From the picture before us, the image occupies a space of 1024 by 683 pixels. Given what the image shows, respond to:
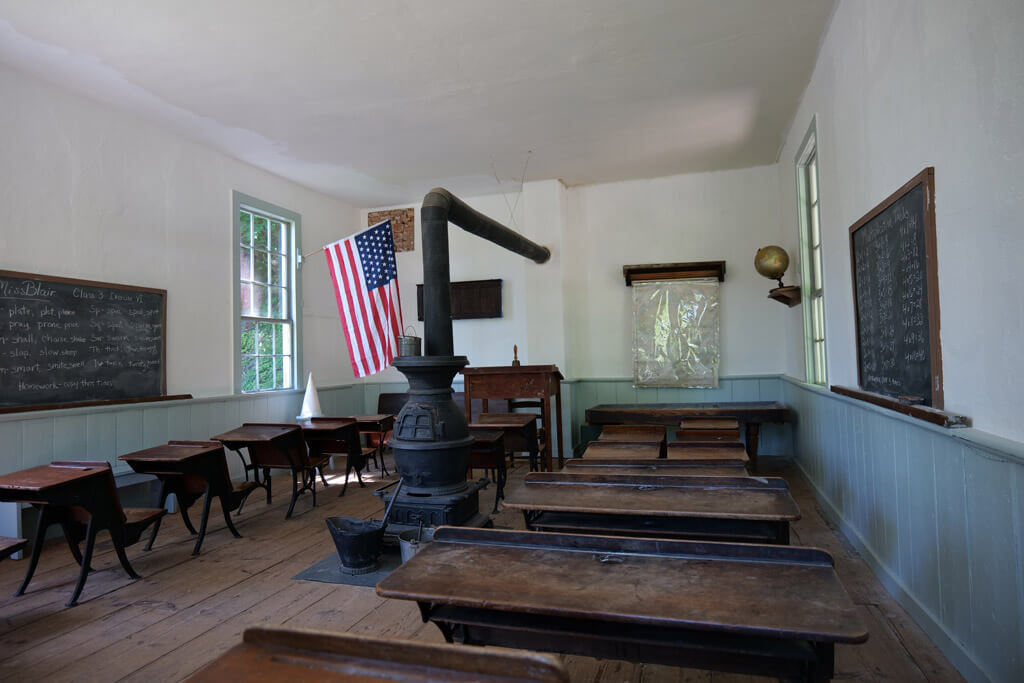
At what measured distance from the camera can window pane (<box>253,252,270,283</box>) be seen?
661 cm

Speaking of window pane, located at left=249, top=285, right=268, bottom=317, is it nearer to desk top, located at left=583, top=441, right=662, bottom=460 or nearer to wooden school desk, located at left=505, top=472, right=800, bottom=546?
desk top, located at left=583, top=441, right=662, bottom=460

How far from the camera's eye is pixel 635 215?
7.43 metres

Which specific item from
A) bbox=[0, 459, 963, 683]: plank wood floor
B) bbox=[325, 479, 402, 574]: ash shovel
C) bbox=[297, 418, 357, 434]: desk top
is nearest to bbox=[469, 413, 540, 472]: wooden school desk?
bbox=[0, 459, 963, 683]: plank wood floor

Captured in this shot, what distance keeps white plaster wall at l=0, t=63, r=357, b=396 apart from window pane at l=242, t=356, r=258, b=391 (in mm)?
346

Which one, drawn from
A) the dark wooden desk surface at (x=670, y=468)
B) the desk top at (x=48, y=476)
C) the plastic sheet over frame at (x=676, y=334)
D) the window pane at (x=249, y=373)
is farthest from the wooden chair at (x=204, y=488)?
the plastic sheet over frame at (x=676, y=334)

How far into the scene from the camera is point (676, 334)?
23.7 feet

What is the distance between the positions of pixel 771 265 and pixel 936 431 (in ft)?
12.5

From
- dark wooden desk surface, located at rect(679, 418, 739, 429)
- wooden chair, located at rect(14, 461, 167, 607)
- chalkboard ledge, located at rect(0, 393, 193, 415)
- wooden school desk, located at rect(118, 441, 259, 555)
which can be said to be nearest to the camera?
wooden chair, located at rect(14, 461, 167, 607)

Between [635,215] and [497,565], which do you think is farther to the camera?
[635,215]

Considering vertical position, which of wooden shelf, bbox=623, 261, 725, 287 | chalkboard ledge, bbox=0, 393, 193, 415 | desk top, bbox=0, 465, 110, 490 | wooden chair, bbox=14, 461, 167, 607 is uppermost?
wooden shelf, bbox=623, 261, 725, 287

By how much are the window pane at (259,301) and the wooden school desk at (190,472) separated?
2.57 meters

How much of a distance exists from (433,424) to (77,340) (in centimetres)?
312

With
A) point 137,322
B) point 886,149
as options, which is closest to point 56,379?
point 137,322

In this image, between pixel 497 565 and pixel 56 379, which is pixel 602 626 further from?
pixel 56 379
